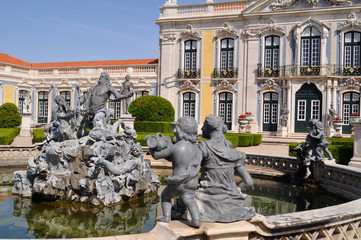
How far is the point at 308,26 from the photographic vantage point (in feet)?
72.0

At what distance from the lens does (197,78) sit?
2420cm

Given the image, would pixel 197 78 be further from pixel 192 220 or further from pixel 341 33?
pixel 192 220

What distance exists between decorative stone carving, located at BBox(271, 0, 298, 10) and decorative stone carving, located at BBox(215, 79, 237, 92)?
5257mm

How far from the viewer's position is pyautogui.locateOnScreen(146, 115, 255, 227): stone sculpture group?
3.14 m

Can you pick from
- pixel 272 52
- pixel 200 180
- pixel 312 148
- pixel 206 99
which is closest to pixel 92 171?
pixel 200 180

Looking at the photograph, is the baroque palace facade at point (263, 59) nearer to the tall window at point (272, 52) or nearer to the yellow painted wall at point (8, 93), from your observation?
the tall window at point (272, 52)

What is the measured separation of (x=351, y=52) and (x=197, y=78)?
9.30 m

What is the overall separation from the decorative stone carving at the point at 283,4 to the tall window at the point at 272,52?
1.77m

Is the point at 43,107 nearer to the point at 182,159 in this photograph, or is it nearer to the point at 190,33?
the point at 190,33

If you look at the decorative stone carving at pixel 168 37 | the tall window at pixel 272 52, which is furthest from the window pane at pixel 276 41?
the decorative stone carving at pixel 168 37

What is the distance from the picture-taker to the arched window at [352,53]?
2129 cm

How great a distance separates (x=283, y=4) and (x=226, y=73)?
530 centimetres

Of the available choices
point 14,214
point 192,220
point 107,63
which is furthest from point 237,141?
point 107,63

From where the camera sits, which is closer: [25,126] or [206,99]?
[25,126]
